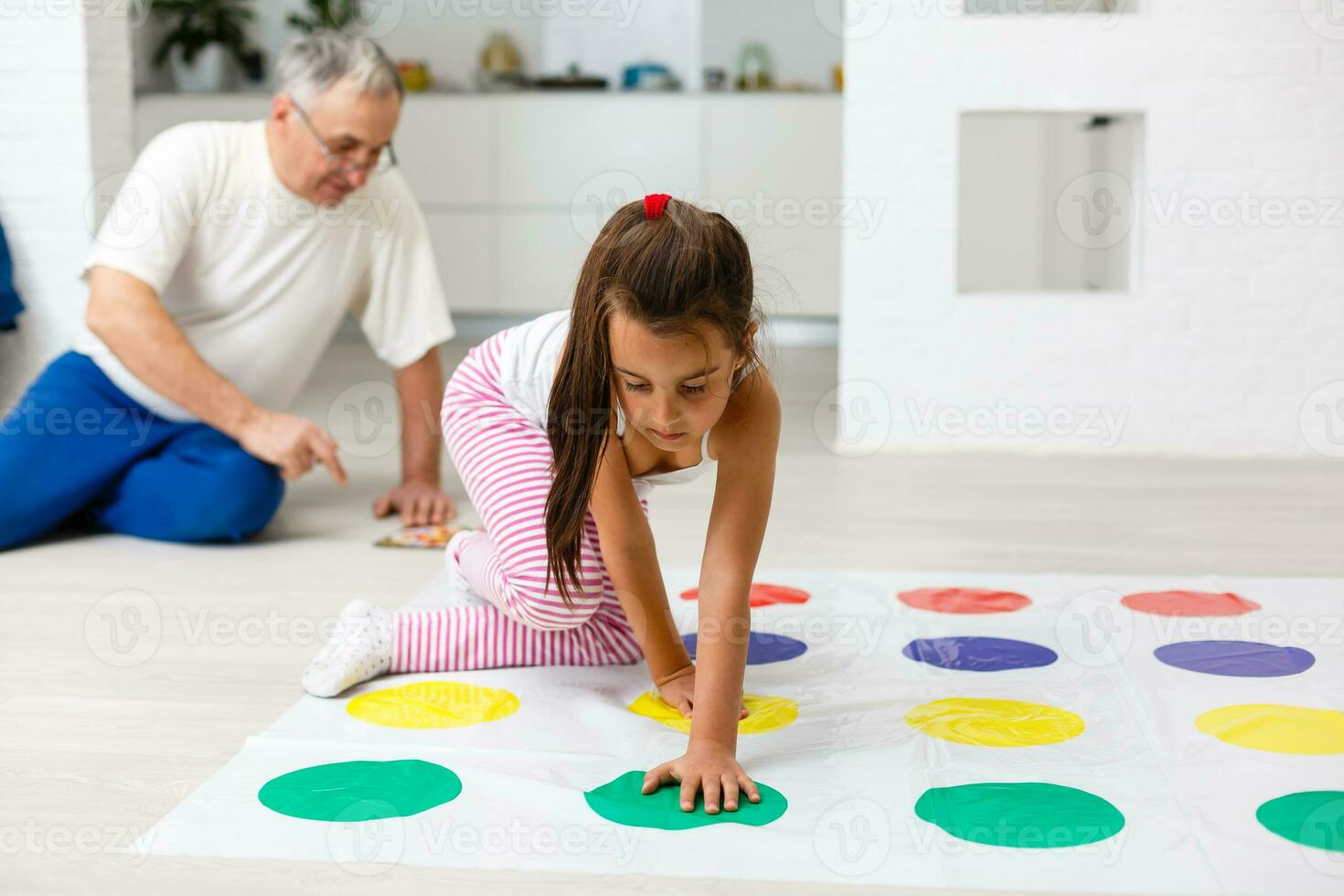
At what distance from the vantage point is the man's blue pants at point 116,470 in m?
2.07

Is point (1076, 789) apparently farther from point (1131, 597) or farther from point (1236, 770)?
point (1131, 597)

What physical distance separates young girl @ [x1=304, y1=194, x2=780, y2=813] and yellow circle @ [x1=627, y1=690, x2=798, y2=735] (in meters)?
0.02

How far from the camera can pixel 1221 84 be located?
A: 2818mm

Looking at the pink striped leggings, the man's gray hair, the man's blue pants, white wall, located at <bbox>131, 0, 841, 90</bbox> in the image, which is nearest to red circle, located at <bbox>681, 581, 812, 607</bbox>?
the pink striped leggings

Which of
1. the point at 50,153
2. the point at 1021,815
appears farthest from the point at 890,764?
the point at 50,153

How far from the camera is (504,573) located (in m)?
1.45

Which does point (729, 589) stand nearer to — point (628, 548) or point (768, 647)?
point (628, 548)

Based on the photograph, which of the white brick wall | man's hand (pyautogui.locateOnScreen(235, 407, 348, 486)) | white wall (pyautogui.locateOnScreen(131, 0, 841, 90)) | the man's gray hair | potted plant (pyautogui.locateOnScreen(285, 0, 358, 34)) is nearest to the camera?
man's hand (pyautogui.locateOnScreen(235, 407, 348, 486))

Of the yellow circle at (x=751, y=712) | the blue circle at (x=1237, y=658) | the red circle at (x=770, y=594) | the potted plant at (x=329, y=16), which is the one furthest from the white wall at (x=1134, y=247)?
the potted plant at (x=329, y=16)

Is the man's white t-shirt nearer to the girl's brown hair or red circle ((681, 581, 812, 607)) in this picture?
red circle ((681, 581, 812, 607))

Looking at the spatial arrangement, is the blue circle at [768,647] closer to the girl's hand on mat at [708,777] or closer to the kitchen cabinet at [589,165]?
the girl's hand on mat at [708,777]

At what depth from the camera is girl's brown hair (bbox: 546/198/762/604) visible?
109 cm

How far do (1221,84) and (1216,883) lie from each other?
2.25 metres

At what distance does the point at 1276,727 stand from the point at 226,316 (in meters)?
1.66
